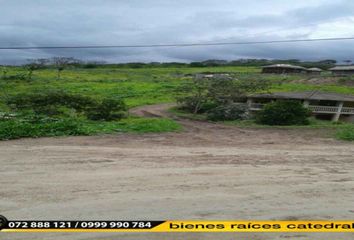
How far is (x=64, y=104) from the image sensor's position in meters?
25.3

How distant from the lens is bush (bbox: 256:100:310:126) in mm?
24328

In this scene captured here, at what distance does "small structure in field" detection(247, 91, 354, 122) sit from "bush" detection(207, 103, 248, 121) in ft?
11.2

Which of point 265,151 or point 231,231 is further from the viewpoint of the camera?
point 265,151

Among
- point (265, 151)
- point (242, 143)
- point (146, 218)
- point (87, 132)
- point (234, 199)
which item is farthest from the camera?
point (87, 132)

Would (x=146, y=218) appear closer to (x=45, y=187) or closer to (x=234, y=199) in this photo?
(x=234, y=199)

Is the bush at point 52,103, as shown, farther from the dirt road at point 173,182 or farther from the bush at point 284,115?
the bush at point 284,115

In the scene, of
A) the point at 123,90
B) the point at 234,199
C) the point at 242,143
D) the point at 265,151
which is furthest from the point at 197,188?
the point at 123,90

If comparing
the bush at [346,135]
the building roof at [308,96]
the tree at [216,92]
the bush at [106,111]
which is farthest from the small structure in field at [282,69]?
the bush at [346,135]

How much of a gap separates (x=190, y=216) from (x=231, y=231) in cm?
85

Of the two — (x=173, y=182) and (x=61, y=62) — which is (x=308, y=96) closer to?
(x=173, y=182)

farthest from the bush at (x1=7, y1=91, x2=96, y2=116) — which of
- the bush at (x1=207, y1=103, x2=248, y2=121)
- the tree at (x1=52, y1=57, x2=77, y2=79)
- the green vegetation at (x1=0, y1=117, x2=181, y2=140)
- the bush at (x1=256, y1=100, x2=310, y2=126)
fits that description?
the tree at (x1=52, y1=57, x2=77, y2=79)

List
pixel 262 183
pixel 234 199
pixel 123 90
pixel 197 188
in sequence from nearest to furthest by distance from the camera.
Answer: pixel 234 199 < pixel 197 188 < pixel 262 183 < pixel 123 90

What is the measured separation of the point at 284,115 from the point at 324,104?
8296 mm

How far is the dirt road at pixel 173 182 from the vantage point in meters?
6.59
